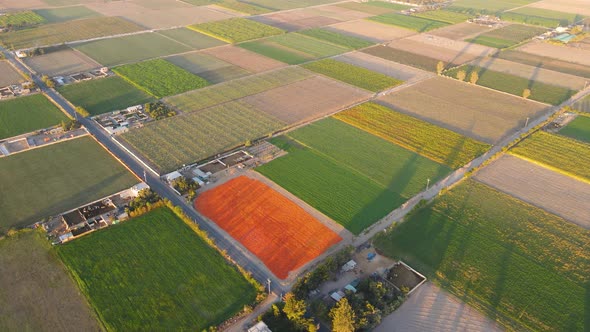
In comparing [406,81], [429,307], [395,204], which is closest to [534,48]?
[406,81]

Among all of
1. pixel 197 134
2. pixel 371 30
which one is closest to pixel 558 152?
pixel 197 134

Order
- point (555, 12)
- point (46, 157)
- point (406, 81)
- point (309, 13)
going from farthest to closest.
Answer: point (555, 12) < point (309, 13) < point (406, 81) < point (46, 157)

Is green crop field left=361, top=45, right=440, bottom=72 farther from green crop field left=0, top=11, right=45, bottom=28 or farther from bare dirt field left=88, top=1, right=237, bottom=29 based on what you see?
green crop field left=0, top=11, right=45, bottom=28

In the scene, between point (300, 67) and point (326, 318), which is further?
point (300, 67)

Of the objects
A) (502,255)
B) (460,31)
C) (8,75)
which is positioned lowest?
(8,75)

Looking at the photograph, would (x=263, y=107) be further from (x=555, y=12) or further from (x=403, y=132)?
(x=555, y=12)

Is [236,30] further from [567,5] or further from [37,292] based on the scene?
[567,5]
